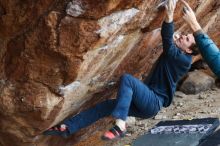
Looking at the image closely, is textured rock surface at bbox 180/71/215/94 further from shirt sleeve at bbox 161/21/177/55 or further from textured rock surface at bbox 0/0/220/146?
shirt sleeve at bbox 161/21/177/55

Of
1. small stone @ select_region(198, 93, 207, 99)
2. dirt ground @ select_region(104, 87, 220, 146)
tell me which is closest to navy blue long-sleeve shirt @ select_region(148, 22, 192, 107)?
dirt ground @ select_region(104, 87, 220, 146)

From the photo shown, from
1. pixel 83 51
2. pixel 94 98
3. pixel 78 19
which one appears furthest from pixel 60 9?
pixel 94 98

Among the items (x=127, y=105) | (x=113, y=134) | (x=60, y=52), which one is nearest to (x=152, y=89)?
(x=127, y=105)

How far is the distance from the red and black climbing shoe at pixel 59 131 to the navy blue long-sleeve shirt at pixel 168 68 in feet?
4.13

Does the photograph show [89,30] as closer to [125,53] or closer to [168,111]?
[125,53]

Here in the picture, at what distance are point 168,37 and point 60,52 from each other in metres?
1.36

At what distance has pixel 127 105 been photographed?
514cm

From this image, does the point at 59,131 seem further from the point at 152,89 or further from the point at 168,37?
the point at 168,37

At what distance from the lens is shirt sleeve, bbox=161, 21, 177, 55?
5289mm

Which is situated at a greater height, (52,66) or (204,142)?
(52,66)

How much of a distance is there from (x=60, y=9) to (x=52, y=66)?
77cm

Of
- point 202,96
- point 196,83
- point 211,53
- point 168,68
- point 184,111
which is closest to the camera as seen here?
point 211,53

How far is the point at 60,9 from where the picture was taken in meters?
4.63

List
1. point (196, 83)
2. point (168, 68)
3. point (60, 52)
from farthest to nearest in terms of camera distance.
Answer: point (196, 83) → point (168, 68) → point (60, 52)
